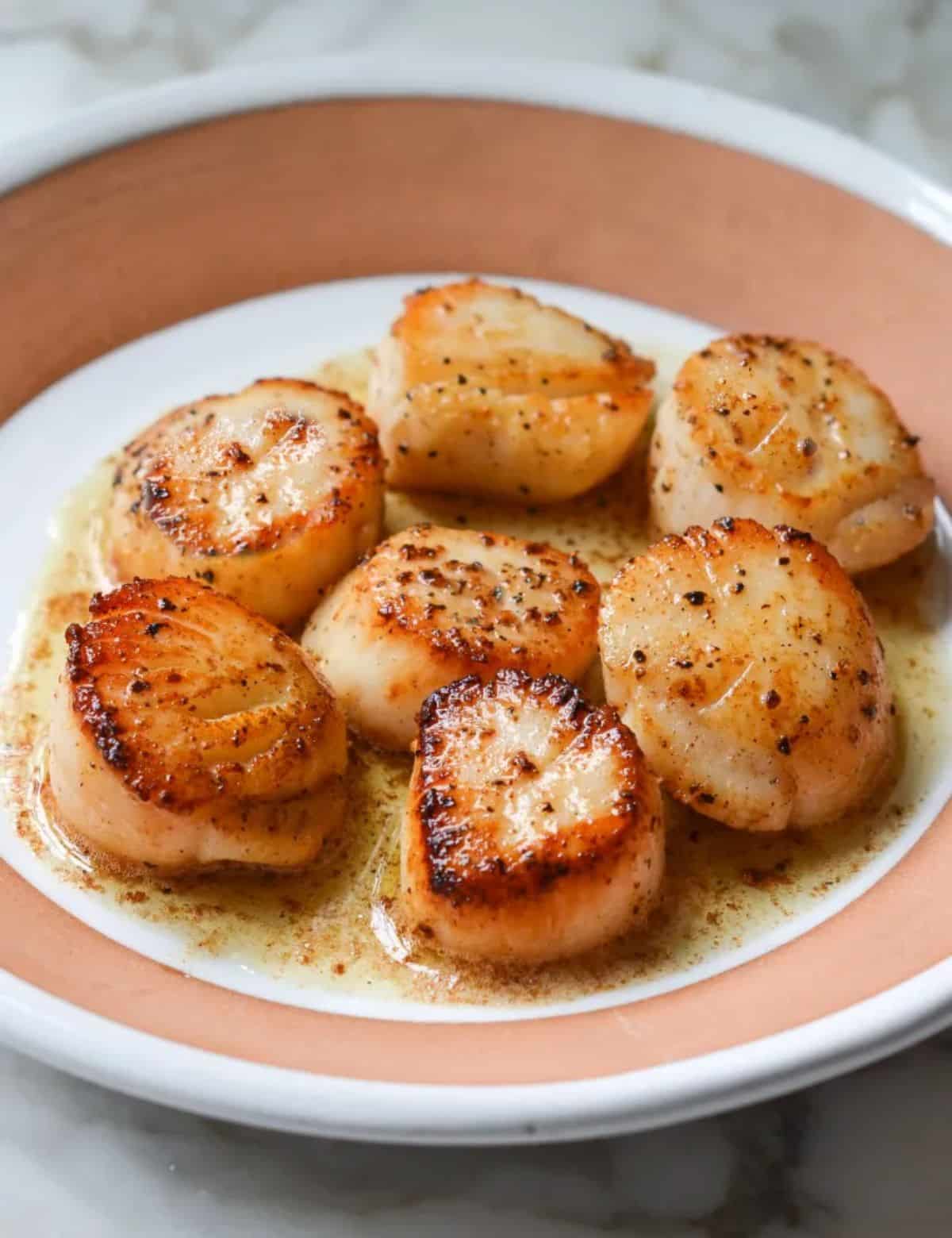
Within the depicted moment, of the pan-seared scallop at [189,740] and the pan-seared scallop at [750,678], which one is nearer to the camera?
the pan-seared scallop at [189,740]

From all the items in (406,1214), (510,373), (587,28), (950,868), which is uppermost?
(587,28)

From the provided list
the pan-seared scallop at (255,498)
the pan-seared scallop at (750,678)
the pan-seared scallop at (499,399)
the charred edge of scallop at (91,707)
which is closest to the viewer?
the charred edge of scallop at (91,707)

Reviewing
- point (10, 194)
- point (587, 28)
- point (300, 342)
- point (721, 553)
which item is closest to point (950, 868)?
point (721, 553)

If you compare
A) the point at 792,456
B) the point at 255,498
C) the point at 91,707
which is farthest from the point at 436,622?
the point at 792,456

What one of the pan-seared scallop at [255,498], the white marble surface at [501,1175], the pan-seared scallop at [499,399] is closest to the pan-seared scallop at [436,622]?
the pan-seared scallop at [255,498]

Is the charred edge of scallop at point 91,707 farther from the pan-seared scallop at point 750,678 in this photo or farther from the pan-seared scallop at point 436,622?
the pan-seared scallop at point 750,678

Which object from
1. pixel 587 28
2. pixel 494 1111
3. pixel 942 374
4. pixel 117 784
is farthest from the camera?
pixel 587 28

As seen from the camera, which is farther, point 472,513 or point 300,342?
point 300,342

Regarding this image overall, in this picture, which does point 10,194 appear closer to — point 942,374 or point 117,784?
point 117,784
